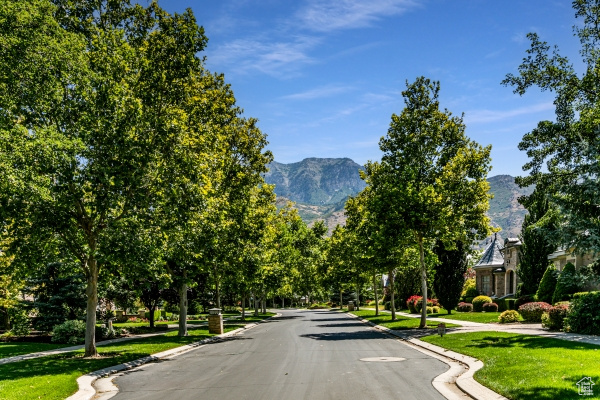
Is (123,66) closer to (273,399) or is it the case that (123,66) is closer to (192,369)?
(192,369)

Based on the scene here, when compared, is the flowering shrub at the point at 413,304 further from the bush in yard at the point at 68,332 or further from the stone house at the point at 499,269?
the bush in yard at the point at 68,332

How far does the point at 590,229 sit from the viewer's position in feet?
64.2

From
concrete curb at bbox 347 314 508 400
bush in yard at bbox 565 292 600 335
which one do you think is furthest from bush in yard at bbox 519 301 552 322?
concrete curb at bbox 347 314 508 400

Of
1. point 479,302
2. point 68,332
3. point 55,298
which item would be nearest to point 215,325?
point 68,332

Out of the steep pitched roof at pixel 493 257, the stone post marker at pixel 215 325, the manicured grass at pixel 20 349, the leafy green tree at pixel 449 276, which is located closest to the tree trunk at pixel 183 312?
the stone post marker at pixel 215 325

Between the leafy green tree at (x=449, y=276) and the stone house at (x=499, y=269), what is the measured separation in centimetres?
847

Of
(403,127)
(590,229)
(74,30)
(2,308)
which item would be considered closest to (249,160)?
(403,127)

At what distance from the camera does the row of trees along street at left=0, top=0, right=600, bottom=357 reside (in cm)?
1633

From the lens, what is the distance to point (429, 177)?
30.8 meters

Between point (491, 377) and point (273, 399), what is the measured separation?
5.27 metres

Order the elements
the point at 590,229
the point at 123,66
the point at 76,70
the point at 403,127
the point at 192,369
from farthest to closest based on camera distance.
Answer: the point at 403,127 → the point at 590,229 → the point at 123,66 → the point at 76,70 → the point at 192,369

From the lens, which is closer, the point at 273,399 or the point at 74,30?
the point at 273,399

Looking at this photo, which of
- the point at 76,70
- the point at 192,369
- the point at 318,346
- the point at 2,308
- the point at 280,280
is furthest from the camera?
the point at 280,280

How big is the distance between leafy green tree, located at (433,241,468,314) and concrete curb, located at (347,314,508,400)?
27476 millimetres
